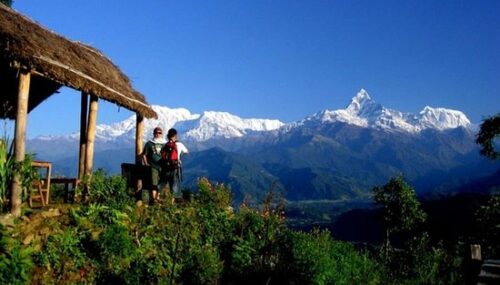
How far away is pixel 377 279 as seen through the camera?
1510 centimetres

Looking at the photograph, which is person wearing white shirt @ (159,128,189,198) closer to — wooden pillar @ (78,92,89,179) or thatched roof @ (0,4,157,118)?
thatched roof @ (0,4,157,118)

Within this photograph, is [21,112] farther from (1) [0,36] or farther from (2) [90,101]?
(2) [90,101]

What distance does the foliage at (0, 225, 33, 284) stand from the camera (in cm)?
895

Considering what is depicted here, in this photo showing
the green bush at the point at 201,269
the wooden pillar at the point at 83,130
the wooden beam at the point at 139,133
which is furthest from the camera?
the wooden beam at the point at 139,133

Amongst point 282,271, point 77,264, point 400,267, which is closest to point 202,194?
point 282,271

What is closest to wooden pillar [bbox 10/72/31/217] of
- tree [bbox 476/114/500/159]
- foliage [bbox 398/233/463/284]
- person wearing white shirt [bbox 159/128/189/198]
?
person wearing white shirt [bbox 159/128/189/198]

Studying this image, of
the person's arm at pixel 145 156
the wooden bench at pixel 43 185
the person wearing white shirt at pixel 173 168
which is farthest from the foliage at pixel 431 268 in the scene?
the wooden bench at pixel 43 185

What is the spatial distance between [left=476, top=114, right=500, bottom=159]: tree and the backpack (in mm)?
9909

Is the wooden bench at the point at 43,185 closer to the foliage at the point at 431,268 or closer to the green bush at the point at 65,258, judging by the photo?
the green bush at the point at 65,258

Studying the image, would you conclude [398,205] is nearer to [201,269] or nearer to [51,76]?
[201,269]

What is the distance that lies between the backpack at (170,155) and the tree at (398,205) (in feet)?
75.6

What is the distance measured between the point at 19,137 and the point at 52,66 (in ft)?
5.83

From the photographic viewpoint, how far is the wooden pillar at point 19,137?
10.1 metres

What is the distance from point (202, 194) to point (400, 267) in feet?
37.3
